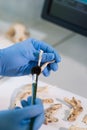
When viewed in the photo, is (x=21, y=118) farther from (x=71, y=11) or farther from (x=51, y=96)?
(x=71, y=11)

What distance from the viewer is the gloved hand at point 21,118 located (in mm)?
624

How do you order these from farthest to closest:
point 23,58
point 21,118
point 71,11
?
point 71,11
point 23,58
point 21,118

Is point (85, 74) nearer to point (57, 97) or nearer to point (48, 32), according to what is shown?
point (57, 97)

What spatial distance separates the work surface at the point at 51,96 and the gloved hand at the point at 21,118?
0.18 ft

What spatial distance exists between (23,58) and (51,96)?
0.11m

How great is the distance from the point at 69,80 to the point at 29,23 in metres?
0.36

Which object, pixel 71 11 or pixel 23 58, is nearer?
pixel 23 58

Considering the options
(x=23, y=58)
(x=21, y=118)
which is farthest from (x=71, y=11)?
(x=21, y=118)

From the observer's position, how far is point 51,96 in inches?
30.8

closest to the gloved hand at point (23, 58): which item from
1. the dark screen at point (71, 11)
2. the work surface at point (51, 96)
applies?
the work surface at point (51, 96)

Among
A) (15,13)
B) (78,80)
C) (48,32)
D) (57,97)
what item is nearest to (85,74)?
(78,80)

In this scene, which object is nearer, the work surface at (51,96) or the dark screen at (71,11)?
the work surface at (51,96)

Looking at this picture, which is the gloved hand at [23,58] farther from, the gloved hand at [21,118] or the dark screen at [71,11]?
the dark screen at [71,11]

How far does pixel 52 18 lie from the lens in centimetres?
99
